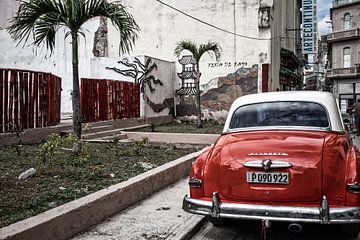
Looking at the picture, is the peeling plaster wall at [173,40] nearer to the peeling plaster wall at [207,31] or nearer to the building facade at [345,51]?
the peeling plaster wall at [207,31]

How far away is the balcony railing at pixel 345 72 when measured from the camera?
49.5 m

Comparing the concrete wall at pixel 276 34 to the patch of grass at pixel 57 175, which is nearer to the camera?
the patch of grass at pixel 57 175

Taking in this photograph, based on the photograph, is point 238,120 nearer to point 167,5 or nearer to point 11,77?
point 11,77

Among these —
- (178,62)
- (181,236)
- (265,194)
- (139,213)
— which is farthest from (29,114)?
(178,62)

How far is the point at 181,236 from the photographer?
4.49 meters

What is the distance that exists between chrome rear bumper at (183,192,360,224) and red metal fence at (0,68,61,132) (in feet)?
22.0

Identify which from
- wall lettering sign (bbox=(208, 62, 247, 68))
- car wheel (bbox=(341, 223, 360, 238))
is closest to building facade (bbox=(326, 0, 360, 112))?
wall lettering sign (bbox=(208, 62, 247, 68))

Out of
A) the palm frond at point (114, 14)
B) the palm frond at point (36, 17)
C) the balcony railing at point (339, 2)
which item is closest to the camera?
the palm frond at point (36, 17)

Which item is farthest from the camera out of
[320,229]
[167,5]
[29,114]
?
[167,5]

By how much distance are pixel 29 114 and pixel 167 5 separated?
47.5ft

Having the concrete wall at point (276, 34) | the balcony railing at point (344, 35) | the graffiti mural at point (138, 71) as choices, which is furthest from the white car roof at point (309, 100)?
the balcony railing at point (344, 35)

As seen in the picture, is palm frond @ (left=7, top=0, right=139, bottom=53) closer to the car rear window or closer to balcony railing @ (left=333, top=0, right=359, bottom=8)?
the car rear window

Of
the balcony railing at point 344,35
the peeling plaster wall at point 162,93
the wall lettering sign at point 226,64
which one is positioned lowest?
the peeling plaster wall at point 162,93

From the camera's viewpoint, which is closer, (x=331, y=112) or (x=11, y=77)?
(x=331, y=112)
